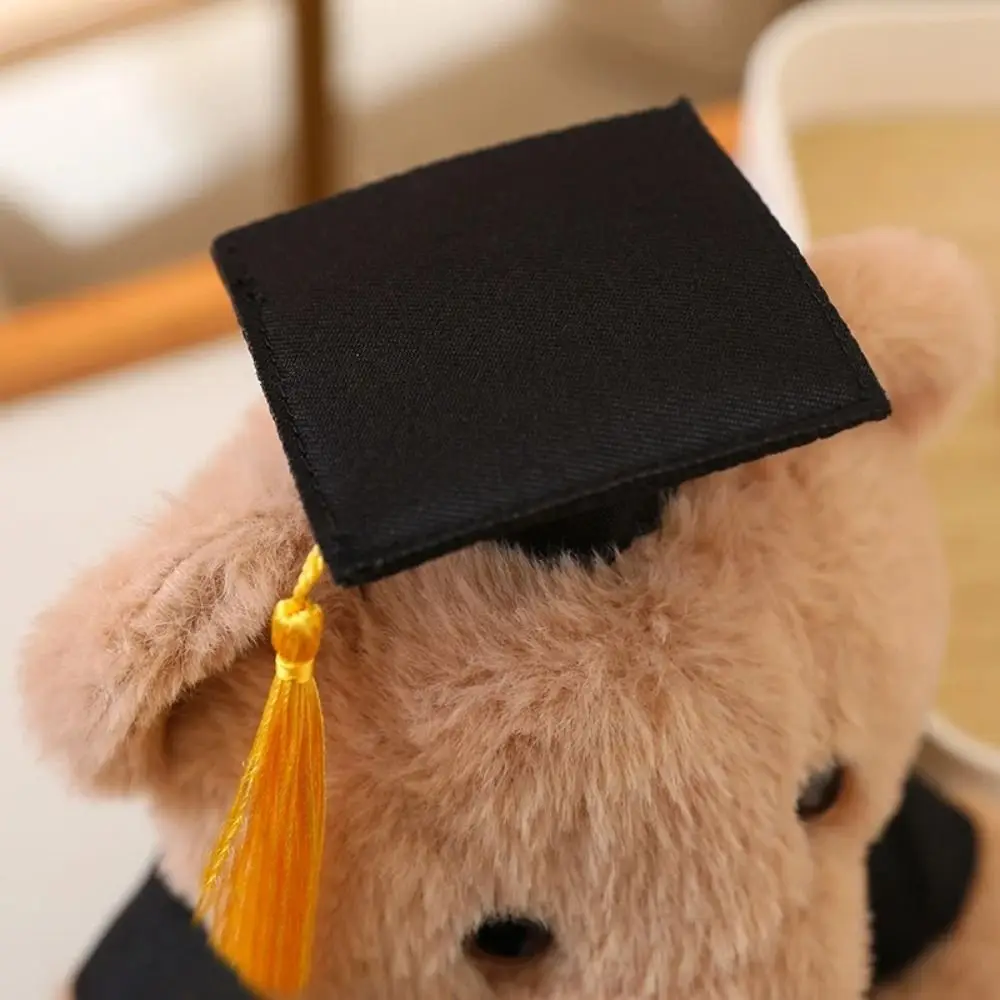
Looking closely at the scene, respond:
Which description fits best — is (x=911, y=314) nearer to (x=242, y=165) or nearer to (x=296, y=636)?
(x=296, y=636)

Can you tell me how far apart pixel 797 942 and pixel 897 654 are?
0.10 meters

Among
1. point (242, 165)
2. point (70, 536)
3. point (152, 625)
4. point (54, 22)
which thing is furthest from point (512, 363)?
A: point (242, 165)

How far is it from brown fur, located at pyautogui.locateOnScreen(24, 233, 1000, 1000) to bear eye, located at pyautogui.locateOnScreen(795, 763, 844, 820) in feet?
0.04

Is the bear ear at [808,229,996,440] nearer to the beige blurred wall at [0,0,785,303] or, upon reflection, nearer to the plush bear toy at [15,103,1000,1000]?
the plush bear toy at [15,103,1000,1000]

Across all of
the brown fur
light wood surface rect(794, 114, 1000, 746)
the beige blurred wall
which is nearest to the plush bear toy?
the brown fur

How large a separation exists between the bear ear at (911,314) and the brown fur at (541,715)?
0.05m

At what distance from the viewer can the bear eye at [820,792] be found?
1.40 feet

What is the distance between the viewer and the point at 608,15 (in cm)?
113

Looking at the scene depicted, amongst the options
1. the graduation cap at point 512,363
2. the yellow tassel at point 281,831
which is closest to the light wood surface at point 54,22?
the graduation cap at point 512,363

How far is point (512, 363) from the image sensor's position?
357 millimetres

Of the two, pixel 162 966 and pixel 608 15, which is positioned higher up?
pixel 608 15

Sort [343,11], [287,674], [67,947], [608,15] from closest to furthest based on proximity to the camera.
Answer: [287,674] < [67,947] < [343,11] < [608,15]

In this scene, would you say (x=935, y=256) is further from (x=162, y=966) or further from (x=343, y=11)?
(x=343, y=11)

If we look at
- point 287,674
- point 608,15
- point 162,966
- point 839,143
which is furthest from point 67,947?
point 608,15
